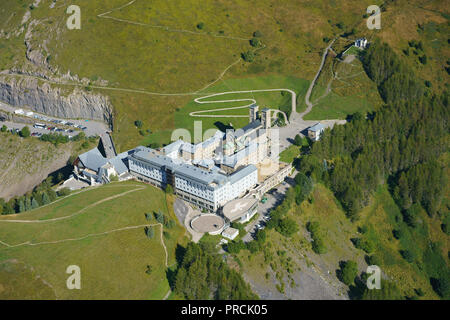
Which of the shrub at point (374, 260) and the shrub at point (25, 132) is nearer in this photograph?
the shrub at point (374, 260)

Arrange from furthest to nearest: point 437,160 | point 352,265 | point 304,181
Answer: point 437,160, point 304,181, point 352,265

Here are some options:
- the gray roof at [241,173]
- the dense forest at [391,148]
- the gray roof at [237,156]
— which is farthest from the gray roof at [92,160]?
the dense forest at [391,148]

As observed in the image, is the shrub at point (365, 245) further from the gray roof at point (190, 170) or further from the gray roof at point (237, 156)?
the gray roof at point (237, 156)

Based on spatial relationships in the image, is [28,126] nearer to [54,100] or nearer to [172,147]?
[54,100]

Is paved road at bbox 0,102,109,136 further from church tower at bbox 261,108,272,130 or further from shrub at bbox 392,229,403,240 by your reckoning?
shrub at bbox 392,229,403,240

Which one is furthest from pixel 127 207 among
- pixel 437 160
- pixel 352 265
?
pixel 437 160

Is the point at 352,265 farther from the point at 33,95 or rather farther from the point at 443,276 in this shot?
the point at 33,95

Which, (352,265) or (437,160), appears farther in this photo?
(437,160)

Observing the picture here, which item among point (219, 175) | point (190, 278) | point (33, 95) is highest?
point (33, 95)
